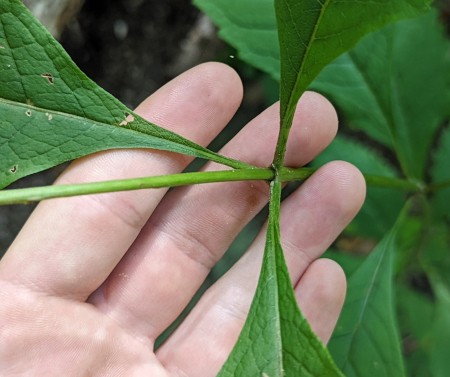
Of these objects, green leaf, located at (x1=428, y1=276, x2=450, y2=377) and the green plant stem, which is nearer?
the green plant stem

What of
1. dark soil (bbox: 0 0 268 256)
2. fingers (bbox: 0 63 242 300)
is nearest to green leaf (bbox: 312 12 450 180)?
fingers (bbox: 0 63 242 300)

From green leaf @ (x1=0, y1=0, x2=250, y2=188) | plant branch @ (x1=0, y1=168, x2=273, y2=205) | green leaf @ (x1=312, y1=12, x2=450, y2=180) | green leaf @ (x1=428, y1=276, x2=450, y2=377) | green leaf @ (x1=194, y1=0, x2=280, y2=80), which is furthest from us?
green leaf @ (x1=428, y1=276, x2=450, y2=377)

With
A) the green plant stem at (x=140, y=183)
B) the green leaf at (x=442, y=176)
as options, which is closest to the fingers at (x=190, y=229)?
the green plant stem at (x=140, y=183)

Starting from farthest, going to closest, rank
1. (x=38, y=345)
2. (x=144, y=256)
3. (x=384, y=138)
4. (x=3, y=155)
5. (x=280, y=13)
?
(x=384, y=138) < (x=144, y=256) < (x=38, y=345) < (x=3, y=155) < (x=280, y=13)

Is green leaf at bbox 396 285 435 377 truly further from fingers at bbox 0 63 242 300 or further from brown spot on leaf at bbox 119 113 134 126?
brown spot on leaf at bbox 119 113 134 126

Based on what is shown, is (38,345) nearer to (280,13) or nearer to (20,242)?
(20,242)

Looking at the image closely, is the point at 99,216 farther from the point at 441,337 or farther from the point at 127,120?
the point at 441,337

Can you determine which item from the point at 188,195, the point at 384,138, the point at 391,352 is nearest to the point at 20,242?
the point at 188,195
